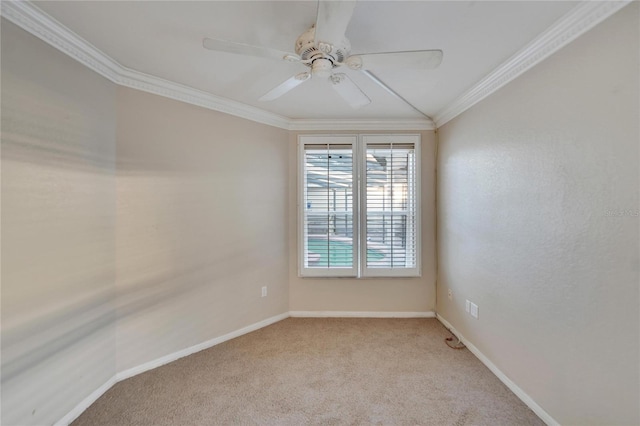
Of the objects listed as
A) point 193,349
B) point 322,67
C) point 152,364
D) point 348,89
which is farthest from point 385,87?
point 152,364

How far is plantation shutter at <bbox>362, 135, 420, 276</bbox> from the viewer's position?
3068mm

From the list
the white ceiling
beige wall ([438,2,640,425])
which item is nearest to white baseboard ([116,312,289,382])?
beige wall ([438,2,640,425])

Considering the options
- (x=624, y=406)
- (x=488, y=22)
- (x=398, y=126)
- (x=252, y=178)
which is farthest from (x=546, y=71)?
(x=252, y=178)

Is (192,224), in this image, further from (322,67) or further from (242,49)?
(322,67)

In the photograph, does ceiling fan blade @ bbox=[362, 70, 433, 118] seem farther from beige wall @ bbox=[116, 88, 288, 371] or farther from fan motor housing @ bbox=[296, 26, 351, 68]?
beige wall @ bbox=[116, 88, 288, 371]

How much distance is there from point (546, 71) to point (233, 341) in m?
3.17

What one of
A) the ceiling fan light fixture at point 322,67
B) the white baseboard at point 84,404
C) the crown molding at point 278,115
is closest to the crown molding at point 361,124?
the crown molding at point 278,115

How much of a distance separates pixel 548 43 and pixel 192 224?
9.13 feet

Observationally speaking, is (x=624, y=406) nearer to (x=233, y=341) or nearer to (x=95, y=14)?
(x=233, y=341)

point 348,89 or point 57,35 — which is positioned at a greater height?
point 57,35

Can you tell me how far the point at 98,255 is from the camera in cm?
183

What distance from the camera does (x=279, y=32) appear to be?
1.52m

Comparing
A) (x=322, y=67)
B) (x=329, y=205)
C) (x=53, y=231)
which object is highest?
(x=322, y=67)

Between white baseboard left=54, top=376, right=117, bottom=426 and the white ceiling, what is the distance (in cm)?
227
